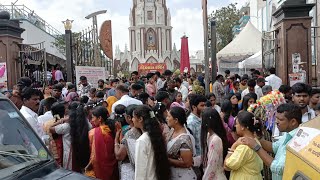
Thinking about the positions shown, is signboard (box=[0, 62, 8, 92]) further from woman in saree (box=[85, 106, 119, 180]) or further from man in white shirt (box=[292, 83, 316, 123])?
man in white shirt (box=[292, 83, 316, 123])

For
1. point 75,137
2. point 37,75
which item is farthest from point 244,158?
point 37,75

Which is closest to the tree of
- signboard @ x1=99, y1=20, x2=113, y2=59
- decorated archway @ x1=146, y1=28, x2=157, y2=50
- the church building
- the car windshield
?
signboard @ x1=99, y1=20, x2=113, y2=59

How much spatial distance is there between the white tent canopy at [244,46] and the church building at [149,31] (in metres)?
62.0

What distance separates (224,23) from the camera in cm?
4091

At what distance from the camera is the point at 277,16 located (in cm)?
1109

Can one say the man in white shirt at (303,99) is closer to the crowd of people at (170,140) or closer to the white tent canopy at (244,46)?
the crowd of people at (170,140)

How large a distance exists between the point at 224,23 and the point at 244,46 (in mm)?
20364

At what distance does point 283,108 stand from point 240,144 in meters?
0.53

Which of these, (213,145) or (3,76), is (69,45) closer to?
(3,76)

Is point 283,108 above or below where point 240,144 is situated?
above

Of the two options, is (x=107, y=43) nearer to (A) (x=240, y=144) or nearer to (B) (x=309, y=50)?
(B) (x=309, y=50)

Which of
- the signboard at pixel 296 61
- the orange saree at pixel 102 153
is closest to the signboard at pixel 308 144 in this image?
the orange saree at pixel 102 153

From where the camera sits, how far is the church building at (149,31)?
84562mm

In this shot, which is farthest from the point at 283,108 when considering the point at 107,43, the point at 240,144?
the point at 107,43
